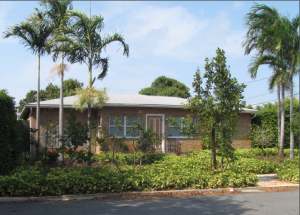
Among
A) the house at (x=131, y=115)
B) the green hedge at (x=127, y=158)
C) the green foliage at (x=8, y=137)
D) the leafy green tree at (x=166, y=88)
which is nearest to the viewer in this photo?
the green foliage at (x=8, y=137)

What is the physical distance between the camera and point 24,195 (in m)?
8.46

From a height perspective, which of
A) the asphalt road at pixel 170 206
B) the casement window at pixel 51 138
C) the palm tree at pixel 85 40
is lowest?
the asphalt road at pixel 170 206

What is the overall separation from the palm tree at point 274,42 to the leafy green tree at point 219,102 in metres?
6.16

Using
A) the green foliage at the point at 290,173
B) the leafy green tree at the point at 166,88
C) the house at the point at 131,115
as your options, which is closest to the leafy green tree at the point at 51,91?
the leafy green tree at the point at 166,88

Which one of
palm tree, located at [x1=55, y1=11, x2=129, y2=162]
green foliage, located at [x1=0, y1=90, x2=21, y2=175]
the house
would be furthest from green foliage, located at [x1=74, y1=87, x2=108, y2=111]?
green foliage, located at [x1=0, y1=90, x2=21, y2=175]

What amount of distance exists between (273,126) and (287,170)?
9.76m

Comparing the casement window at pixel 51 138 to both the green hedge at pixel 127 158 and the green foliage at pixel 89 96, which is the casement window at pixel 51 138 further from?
the green hedge at pixel 127 158

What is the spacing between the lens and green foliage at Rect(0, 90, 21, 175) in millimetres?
Result: 9211

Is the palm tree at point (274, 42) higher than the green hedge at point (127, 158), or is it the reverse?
the palm tree at point (274, 42)

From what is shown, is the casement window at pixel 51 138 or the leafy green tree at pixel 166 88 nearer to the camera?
the casement window at pixel 51 138

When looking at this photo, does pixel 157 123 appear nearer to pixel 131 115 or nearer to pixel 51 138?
pixel 131 115

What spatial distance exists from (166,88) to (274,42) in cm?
3030

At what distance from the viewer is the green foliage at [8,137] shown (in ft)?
30.2

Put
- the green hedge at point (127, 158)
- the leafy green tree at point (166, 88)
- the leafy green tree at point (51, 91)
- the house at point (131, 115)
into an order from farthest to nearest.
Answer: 1. the leafy green tree at point (166, 88)
2. the leafy green tree at point (51, 91)
3. the house at point (131, 115)
4. the green hedge at point (127, 158)
